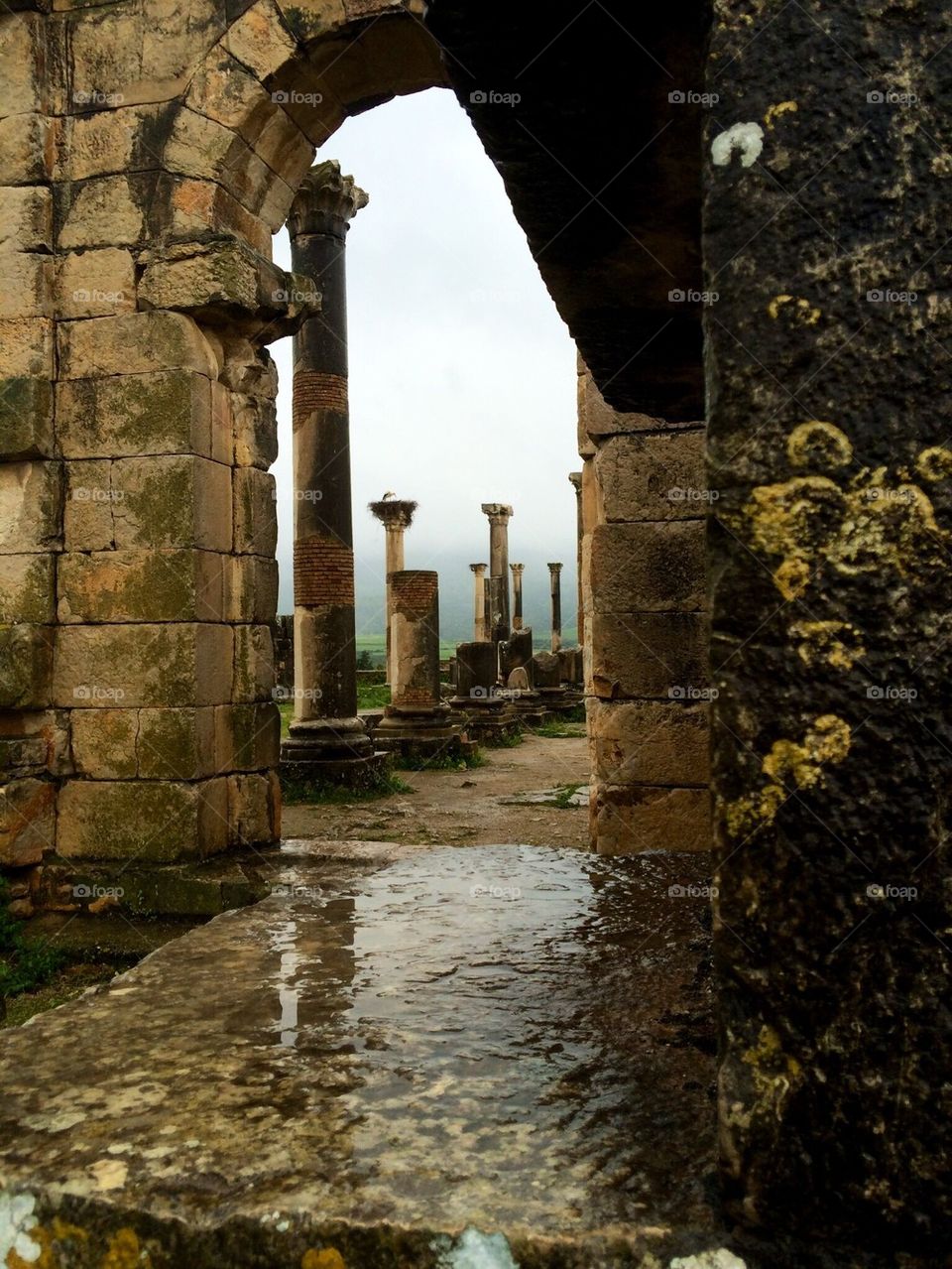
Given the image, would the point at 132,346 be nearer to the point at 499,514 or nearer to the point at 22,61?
the point at 22,61

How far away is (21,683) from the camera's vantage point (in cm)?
546

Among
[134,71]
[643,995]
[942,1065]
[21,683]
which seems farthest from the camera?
[134,71]

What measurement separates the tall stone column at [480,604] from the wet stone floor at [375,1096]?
2711 cm

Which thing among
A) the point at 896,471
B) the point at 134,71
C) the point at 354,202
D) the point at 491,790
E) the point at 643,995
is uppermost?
the point at 354,202

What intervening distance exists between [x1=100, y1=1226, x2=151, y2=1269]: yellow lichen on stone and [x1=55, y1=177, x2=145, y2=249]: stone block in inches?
223

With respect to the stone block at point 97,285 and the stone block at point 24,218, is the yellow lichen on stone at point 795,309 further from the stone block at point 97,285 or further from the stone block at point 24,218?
the stone block at point 24,218

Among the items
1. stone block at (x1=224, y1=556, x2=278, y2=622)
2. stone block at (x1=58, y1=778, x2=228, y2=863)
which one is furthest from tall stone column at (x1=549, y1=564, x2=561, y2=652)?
stone block at (x1=58, y1=778, x2=228, y2=863)

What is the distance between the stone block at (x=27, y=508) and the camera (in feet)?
18.6

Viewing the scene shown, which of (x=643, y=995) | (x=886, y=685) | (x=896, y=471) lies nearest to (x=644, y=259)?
(x=896, y=471)

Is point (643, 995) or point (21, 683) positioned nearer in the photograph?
point (643, 995)

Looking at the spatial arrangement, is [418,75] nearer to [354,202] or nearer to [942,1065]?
[354,202]

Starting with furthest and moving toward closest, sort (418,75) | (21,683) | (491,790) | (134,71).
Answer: (491,790) → (418,75) → (134,71) → (21,683)

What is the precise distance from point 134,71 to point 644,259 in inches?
204

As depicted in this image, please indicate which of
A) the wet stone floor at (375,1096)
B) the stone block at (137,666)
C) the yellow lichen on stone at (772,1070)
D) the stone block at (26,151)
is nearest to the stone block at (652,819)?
the stone block at (137,666)
